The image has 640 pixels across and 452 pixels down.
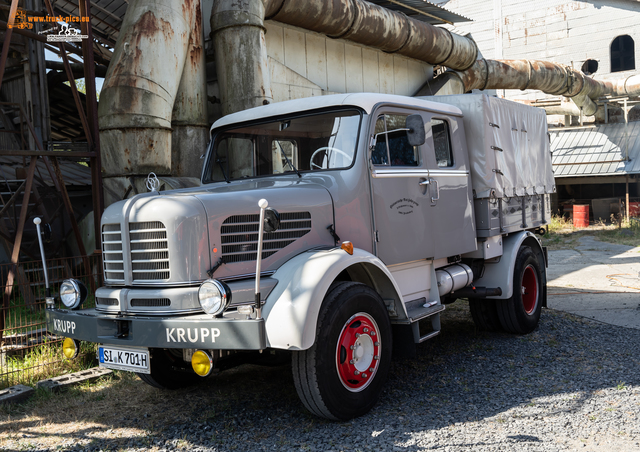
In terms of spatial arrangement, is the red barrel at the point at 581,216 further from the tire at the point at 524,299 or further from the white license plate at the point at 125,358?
the white license plate at the point at 125,358

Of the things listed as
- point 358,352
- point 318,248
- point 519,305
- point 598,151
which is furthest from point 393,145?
point 598,151

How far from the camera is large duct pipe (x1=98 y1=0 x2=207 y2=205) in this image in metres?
6.77

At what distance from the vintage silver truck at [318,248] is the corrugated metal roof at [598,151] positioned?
13.5 meters

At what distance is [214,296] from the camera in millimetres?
3270

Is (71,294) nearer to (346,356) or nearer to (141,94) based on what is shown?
(346,356)

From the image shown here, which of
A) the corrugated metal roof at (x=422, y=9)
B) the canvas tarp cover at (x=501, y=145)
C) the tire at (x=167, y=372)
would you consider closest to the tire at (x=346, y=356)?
the tire at (x=167, y=372)

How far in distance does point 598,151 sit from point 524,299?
1423 cm

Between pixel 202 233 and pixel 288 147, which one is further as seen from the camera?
pixel 288 147

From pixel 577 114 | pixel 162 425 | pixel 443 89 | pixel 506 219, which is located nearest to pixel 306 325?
pixel 162 425

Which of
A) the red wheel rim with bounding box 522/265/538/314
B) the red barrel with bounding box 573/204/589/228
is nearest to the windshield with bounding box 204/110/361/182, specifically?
the red wheel rim with bounding box 522/265/538/314

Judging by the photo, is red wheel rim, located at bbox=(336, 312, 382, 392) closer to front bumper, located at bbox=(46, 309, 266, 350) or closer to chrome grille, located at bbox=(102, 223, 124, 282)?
front bumper, located at bbox=(46, 309, 266, 350)

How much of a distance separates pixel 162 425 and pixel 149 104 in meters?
4.22

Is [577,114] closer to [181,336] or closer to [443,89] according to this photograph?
[443,89]

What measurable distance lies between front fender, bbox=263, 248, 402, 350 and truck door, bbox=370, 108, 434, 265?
775 mm
